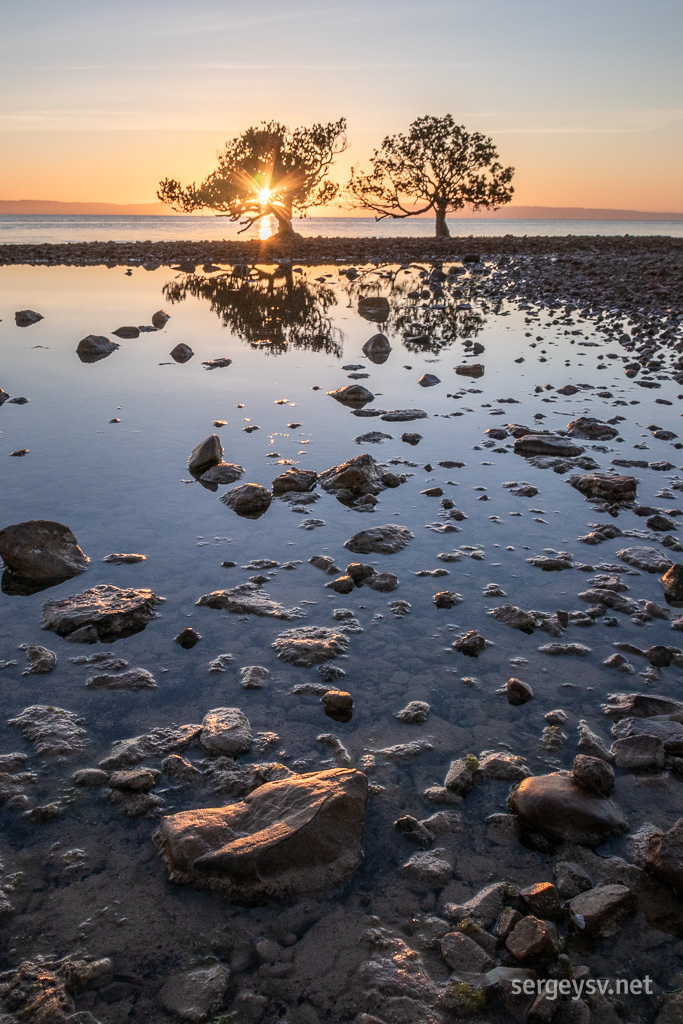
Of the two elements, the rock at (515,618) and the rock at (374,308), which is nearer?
the rock at (515,618)

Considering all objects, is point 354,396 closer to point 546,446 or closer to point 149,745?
point 546,446

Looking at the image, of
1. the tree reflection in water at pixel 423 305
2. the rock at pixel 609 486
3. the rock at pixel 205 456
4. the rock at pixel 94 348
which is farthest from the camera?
the tree reflection in water at pixel 423 305

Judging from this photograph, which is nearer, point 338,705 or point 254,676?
point 338,705

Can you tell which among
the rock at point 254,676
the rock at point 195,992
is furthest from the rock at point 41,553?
the rock at point 195,992

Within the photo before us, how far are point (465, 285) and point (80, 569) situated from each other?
81.9 ft

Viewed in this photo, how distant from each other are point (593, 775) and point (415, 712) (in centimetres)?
98

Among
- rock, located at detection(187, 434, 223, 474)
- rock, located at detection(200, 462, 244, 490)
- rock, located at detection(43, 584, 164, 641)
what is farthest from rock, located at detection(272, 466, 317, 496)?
rock, located at detection(43, 584, 164, 641)

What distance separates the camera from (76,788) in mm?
3178

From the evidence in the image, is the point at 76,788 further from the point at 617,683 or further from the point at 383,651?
the point at 617,683

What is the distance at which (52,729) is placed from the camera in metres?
3.54

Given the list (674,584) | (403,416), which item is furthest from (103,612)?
(403,416)

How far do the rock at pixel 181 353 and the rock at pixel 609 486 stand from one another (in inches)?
350

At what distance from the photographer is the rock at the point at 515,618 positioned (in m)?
4.49

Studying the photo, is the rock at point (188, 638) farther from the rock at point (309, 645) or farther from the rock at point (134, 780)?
the rock at point (134, 780)
